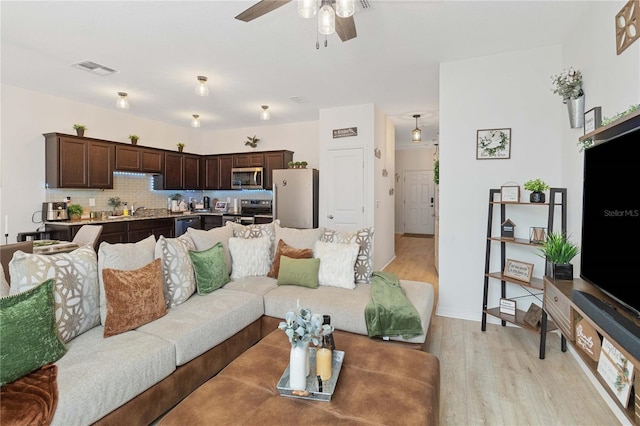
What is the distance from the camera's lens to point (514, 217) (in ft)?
10.4

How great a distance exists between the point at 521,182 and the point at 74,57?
15.9ft

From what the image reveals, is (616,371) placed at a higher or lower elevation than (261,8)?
lower

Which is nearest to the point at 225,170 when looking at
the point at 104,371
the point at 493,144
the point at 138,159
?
the point at 138,159

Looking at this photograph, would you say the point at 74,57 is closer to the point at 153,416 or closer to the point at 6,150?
the point at 6,150

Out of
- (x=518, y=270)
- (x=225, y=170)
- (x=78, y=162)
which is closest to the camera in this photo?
(x=518, y=270)

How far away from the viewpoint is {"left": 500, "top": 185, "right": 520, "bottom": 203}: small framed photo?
9.74 ft

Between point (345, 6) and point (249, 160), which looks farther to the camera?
point (249, 160)

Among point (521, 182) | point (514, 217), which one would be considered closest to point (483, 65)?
point (521, 182)

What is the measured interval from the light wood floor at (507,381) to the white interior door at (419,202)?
21.0ft

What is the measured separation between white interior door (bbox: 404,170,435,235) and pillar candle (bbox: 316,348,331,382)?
841 cm

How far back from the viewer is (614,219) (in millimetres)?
1505

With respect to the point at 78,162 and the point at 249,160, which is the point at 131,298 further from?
the point at 249,160

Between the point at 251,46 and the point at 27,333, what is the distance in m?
2.79

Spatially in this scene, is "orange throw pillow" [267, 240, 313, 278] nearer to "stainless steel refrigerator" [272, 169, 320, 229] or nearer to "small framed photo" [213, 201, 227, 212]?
"stainless steel refrigerator" [272, 169, 320, 229]
